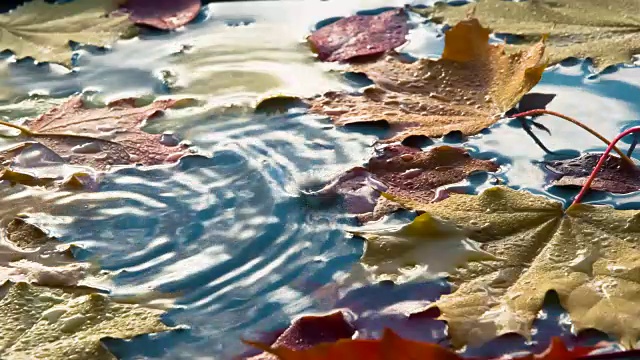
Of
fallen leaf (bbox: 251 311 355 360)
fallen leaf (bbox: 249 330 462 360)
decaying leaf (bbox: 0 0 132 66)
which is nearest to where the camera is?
fallen leaf (bbox: 249 330 462 360)

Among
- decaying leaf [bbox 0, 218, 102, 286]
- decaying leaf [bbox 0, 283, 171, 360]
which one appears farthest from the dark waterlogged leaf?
decaying leaf [bbox 0, 218, 102, 286]

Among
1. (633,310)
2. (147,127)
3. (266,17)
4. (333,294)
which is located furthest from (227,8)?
(633,310)

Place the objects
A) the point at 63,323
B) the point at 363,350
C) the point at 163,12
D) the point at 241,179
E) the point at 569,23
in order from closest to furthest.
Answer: the point at 363,350
the point at 63,323
the point at 241,179
the point at 569,23
the point at 163,12

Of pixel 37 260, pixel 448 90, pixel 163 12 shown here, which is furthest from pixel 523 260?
pixel 163 12

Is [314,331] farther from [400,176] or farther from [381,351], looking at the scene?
[400,176]

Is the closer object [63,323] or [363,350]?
[363,350]

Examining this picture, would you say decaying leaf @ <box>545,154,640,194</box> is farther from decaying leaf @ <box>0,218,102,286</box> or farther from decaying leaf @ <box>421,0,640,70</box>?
decaying leaf @ <box>0,218,102,286</box>

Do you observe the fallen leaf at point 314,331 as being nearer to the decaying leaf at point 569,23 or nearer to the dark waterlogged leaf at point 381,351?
the dark waterlogged leaf at point 381,351

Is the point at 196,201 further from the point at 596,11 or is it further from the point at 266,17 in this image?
the point at 596,11
